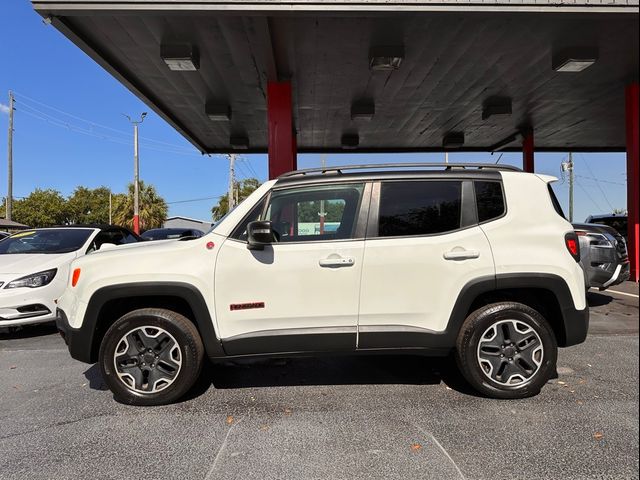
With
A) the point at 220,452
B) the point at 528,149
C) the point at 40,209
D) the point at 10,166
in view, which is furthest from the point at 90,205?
the point at 220,452

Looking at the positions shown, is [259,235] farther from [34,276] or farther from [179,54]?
[179,54]

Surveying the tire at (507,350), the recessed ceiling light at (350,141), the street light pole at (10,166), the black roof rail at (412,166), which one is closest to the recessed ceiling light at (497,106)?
the recessed ceiling light at (350,141)

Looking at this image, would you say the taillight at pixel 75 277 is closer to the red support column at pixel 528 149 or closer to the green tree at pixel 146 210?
the red support column at pixel 528 149

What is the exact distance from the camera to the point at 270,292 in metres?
3.49

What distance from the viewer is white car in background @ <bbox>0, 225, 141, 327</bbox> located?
5664 mm

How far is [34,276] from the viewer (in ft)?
19.1

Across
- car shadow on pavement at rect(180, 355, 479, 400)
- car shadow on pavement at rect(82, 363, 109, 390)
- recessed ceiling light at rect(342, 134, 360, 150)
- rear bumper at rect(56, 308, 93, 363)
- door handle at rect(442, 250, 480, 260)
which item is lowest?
car shadow on pavement at rect(82, 363, 109, 390)

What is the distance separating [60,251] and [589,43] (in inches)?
373

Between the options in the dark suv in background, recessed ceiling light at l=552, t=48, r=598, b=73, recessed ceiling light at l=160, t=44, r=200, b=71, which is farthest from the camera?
recessed ceiling light at l=552, t=48, r=598, b=73

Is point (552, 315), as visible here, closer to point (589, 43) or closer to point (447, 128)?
point (589, 43)

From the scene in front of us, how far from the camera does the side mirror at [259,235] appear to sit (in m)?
3.39

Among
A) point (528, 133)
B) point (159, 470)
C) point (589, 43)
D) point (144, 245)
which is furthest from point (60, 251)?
point (528, 133)

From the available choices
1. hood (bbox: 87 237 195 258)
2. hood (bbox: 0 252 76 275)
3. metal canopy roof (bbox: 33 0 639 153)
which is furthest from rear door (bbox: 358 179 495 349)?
hood (bbox: 0 252 76 275)

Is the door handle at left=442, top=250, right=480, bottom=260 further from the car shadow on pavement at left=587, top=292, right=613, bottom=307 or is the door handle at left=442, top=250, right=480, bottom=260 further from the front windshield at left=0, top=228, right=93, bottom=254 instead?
the front windshield at left=0, top=228, right=93, bottom=254
